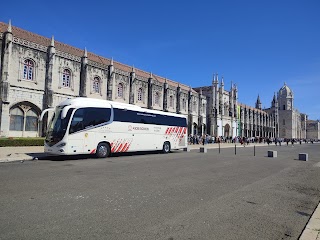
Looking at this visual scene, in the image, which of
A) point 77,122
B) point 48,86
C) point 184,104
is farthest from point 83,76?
point 184,104

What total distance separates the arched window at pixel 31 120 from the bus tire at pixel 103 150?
14.1m

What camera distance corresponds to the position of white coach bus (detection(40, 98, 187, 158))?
526 inches

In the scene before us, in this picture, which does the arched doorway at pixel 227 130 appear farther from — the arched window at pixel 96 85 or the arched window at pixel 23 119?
the arched window at pixel 23 119

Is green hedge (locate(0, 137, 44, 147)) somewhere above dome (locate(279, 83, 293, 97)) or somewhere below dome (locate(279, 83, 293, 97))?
below

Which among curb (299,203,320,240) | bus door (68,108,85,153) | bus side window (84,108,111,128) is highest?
bus side window (84,108,111,128)

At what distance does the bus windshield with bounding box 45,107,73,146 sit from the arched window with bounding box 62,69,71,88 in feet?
52.1

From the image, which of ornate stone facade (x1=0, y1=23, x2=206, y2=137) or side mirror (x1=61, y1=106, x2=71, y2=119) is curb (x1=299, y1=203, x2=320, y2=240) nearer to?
side mirror (x1=61, y1=106, x2=71, y2=119)

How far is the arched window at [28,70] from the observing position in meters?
25.0

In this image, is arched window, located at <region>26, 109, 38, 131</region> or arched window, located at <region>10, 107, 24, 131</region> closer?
arched window, located at <region>10, 107, 24, 131</region>

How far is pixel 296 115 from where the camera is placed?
375 ft

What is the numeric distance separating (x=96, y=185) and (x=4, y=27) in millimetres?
26463

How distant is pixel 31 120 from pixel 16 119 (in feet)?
4.83

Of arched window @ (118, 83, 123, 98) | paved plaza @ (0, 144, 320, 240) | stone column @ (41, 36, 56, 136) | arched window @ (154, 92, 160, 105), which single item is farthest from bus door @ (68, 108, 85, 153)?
arched window @ (154, 92, 160, 105)

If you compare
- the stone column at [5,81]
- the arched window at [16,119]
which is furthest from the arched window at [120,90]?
the stone column at [5,81]
